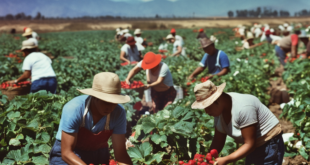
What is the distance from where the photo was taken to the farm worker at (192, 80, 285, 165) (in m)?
2.19

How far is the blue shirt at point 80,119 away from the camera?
7.20 ft

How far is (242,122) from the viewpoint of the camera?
2193mm

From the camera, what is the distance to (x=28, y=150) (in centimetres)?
287

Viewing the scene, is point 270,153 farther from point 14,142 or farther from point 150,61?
point 14,142

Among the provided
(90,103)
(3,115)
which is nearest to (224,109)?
(90,103)

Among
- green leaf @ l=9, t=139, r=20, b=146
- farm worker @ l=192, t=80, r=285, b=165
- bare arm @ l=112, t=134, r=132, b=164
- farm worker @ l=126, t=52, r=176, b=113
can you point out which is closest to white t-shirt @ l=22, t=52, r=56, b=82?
farm worker @ l=126, t=52, r=176, b=113

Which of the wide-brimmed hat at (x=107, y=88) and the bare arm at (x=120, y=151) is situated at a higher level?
the wide-brimmed hat at (x=107, y=88)

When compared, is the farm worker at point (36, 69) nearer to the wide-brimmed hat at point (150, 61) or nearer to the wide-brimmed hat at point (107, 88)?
the wide-brimmed hat at point (150, 61)

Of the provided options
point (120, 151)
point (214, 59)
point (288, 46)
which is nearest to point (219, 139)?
point (120, 151)

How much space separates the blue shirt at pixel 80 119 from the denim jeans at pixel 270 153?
4.25ft

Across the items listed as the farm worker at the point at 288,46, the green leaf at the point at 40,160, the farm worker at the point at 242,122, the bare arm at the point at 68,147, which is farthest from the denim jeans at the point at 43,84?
the farm worker at the point at 288,46

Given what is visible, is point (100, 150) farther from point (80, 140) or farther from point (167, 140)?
point (167, 140)

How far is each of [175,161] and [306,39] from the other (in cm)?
688

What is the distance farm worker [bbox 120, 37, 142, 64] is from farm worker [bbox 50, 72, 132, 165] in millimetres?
4597
